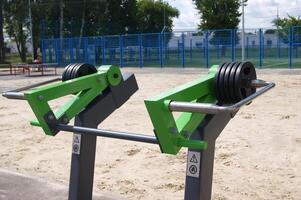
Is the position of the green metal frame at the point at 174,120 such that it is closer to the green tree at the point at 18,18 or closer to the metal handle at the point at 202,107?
the metal handle at the point at 202,107

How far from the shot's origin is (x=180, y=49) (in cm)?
2931

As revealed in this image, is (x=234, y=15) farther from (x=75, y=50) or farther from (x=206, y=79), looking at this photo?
(x=206, y=79)

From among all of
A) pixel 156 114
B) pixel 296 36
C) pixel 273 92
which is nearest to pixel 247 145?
pixel 156 114

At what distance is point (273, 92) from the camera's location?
1262 cm

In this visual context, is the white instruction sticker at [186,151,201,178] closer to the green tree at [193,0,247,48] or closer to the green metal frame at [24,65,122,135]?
the green metal frame at [24,65,122,135]

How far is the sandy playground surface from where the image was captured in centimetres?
483

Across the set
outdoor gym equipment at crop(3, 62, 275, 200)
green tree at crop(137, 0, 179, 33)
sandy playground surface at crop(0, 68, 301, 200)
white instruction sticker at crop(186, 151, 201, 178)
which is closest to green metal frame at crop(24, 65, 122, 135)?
outdoor gym equipment at crop(3, 62, 275, 200)

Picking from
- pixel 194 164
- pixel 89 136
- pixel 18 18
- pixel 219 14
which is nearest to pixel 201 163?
pixel 194 164

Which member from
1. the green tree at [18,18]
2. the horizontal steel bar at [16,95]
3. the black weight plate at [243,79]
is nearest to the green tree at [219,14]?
the green tree at [18,18]

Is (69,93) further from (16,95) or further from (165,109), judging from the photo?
(165,109)

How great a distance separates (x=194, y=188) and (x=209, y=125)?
0.36 meters

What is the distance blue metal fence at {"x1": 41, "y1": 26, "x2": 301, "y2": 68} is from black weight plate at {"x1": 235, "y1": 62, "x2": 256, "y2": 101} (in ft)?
75.8

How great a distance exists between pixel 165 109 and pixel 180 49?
1073 inches

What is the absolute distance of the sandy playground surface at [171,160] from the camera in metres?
4.83
